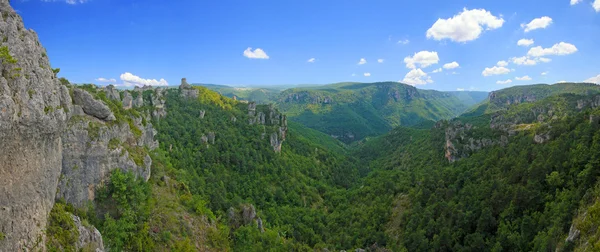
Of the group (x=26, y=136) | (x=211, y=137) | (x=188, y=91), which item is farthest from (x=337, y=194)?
(x=26, y=136)

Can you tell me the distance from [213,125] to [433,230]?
2738 inches

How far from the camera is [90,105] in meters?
34.4

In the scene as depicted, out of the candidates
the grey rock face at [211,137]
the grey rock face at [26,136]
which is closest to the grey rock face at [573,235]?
the grey rock face at [26,136]

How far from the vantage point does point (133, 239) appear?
33.3 metres

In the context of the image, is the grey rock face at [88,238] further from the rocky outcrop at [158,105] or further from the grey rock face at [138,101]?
the grey rock face at [138,101]

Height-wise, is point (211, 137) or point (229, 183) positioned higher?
point (211, 137)

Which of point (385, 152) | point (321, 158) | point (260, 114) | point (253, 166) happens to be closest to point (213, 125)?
point (253, 166)

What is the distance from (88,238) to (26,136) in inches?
424

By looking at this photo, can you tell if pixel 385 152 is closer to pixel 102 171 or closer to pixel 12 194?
pixel 102 171

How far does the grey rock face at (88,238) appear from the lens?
89.1 ft

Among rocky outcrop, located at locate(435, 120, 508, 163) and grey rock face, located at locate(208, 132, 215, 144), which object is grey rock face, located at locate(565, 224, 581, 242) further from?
grey rock face, located at locate(208, 132, 215, 144)

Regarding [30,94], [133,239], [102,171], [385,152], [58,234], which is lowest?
[385,152]

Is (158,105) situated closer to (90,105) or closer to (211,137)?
(211,137)

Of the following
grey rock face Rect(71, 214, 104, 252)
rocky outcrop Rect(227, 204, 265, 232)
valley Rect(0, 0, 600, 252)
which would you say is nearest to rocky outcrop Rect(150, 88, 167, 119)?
valley Rect(0, 0, 600, 252)
